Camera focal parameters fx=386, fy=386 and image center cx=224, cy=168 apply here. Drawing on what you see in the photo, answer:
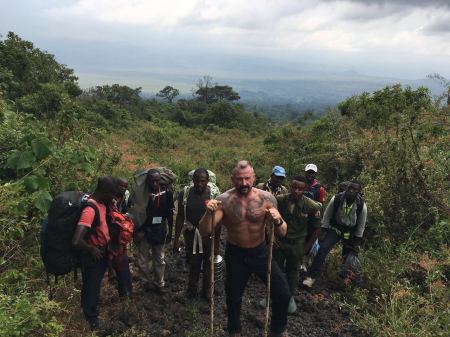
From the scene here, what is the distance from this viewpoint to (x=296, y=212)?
461cm

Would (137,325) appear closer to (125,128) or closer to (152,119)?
(125,128)

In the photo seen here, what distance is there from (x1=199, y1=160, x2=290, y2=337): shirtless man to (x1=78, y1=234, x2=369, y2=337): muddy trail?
2.53 feet

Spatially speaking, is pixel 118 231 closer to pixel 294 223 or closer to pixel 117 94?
pixel 294 223

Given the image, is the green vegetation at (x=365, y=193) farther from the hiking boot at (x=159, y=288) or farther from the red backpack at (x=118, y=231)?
the hiking boot at (x=159, y=288)

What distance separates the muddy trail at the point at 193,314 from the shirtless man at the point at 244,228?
77cm

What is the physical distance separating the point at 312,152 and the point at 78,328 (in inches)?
384

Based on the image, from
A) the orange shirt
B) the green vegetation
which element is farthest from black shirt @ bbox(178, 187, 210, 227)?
the green vegetation

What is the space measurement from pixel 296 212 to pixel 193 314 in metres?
1.78

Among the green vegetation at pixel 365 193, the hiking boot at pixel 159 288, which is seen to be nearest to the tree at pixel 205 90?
the green vegetation at pixel 365 193

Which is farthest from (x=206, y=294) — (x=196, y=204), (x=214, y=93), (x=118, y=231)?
(x=214, y=93)

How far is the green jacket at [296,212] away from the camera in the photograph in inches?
181

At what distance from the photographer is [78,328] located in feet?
13.4

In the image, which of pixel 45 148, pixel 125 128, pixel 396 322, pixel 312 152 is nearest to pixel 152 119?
pixel 125 128

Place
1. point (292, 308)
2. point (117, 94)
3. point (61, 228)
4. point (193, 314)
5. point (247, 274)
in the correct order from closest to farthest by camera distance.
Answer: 1. point (61, 228)
2. point (247, 274)
3. point (193, 314)
4. point (292, 308)
5. point (117, 94)
